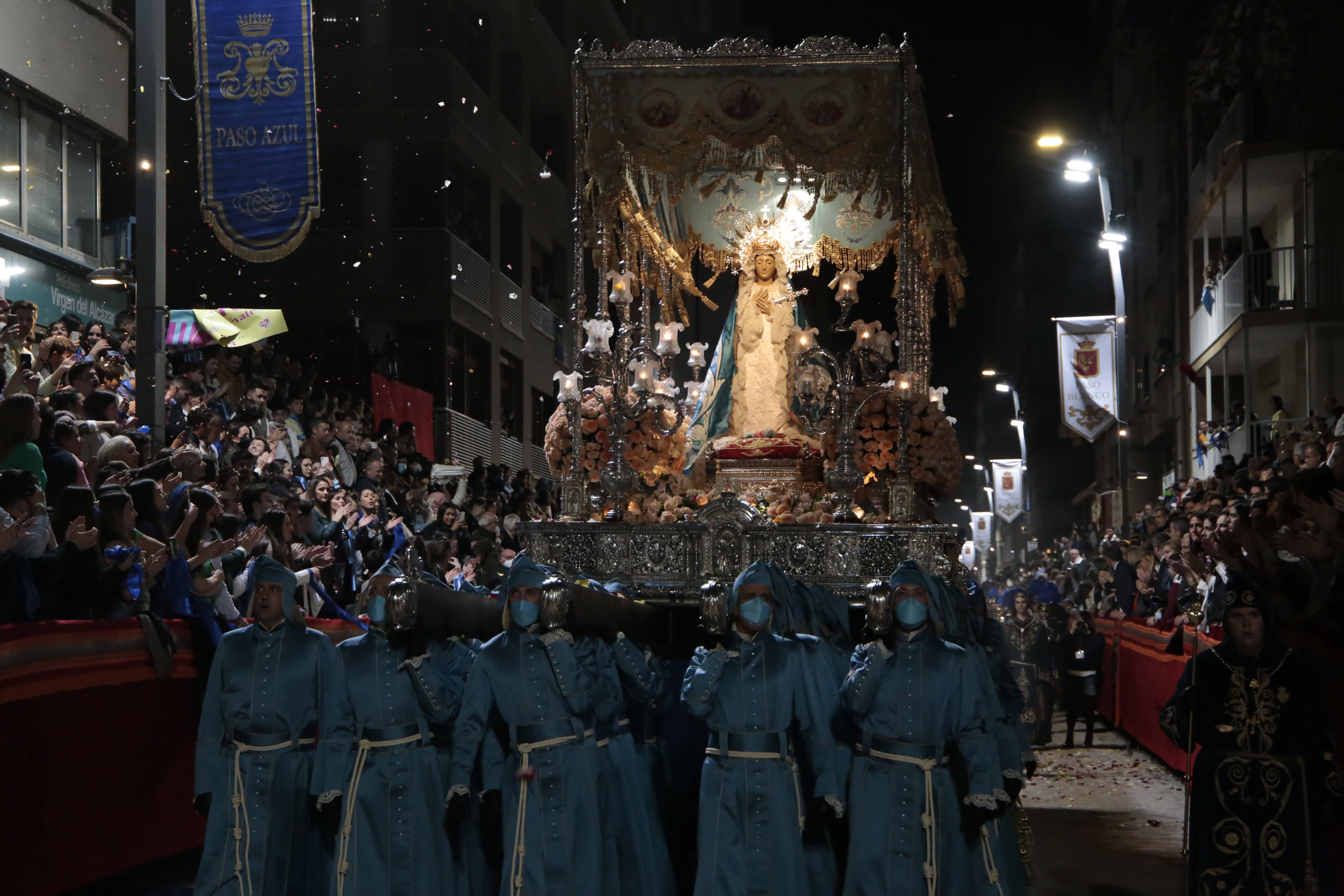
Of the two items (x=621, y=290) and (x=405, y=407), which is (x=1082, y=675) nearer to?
(x=621, y=290)

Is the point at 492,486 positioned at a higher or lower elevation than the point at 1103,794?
higher

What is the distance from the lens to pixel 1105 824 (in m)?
12.0

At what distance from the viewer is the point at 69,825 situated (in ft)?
25.1

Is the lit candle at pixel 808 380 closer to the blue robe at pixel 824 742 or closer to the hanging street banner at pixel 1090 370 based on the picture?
the blue robe at pixel 824 742

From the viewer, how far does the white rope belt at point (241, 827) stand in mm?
7367

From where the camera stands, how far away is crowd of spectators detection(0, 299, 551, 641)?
27.5 ft

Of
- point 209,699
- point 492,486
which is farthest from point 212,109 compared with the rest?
point 492,486

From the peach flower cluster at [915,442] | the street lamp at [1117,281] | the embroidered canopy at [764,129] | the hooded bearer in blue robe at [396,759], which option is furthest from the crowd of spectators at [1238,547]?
the hooded bearer in blue robe at [396,759]

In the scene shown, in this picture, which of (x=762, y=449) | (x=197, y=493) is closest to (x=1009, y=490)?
(x=762, y=449)

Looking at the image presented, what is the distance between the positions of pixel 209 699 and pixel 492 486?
45.6ft

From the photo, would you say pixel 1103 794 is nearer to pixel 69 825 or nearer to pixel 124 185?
pixel 69 825

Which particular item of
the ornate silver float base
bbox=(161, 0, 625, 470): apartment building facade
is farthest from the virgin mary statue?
bbox=(161, 0, 625, 470): apartment building facade

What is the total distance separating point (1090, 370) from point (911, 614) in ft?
71.8

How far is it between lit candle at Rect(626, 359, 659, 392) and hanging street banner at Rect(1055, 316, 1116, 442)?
17.9 metres
